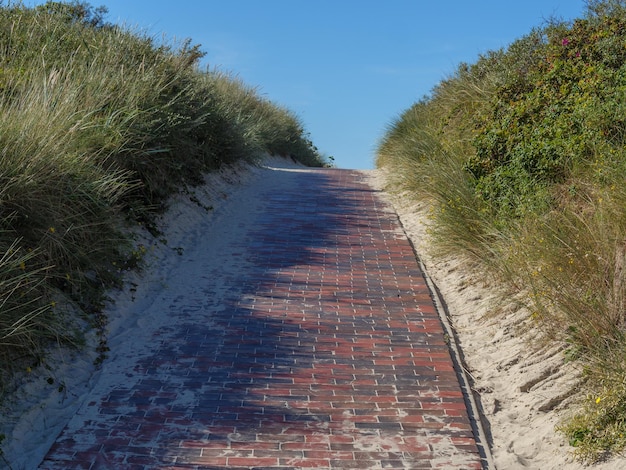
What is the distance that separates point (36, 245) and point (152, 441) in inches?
107

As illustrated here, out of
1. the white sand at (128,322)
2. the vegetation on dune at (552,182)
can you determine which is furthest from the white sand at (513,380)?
the white sand at (128,322)

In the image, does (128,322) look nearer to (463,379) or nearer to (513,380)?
(463,379)

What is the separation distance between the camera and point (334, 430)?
6.07 meters

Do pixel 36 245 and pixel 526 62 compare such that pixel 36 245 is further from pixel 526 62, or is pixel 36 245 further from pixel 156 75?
pixel 526 62

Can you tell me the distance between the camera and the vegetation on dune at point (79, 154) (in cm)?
720

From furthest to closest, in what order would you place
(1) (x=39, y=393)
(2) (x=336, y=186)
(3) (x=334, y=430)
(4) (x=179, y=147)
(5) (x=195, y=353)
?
(2) (x=336, y=186), (4) (x=179, y=147), (5) (x=195, y=353), (1) (x=39, y=393), (3) (x=334, y=430)

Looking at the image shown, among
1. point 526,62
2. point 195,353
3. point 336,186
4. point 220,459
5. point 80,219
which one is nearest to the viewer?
point 220,459

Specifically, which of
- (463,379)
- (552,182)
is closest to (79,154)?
(463,379)

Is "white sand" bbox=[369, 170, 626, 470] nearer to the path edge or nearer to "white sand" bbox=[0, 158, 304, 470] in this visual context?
the path edge

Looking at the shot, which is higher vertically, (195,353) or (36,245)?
(36,245)

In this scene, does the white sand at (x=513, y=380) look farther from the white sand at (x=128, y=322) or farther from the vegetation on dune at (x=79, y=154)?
the vegetation on dune at (x=79, y=154)

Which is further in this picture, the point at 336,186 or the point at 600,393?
the point at 336,186

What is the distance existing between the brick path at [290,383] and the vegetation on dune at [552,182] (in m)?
1.05

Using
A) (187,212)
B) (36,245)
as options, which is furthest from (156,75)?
(36,245)
